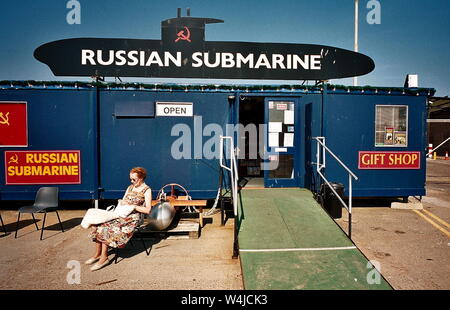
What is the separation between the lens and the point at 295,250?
173 inches

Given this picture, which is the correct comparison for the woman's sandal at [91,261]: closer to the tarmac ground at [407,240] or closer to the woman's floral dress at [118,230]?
the woman's floral dress at [118,230]

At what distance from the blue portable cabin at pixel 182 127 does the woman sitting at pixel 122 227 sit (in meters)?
2.64

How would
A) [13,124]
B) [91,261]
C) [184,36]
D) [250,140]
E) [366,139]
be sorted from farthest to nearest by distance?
[250,140] < [366,139] < [184,36] < [13,124] < [91,261]

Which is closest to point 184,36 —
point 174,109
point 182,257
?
point 174,109

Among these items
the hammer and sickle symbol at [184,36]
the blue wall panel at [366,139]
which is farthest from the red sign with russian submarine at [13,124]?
the blue wall panel at [366,139]

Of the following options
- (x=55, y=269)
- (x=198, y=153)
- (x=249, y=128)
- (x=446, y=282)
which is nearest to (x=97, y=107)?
(x=198, y=153)

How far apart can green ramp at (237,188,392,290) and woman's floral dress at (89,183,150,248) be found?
1824 mm

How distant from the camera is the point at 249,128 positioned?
1176 centimetres

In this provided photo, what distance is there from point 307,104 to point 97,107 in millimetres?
5494

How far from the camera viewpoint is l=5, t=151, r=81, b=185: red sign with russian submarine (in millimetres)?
6961

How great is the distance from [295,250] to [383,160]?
4.70 meters

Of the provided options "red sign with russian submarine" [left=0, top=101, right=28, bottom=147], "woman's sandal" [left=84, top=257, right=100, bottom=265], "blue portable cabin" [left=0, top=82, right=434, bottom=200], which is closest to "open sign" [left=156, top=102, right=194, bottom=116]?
"blue portable cabin" [left=0, top=82, right=434, bottom=200]

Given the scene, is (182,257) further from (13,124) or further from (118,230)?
(13,124)

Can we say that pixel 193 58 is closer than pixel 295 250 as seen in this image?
No
